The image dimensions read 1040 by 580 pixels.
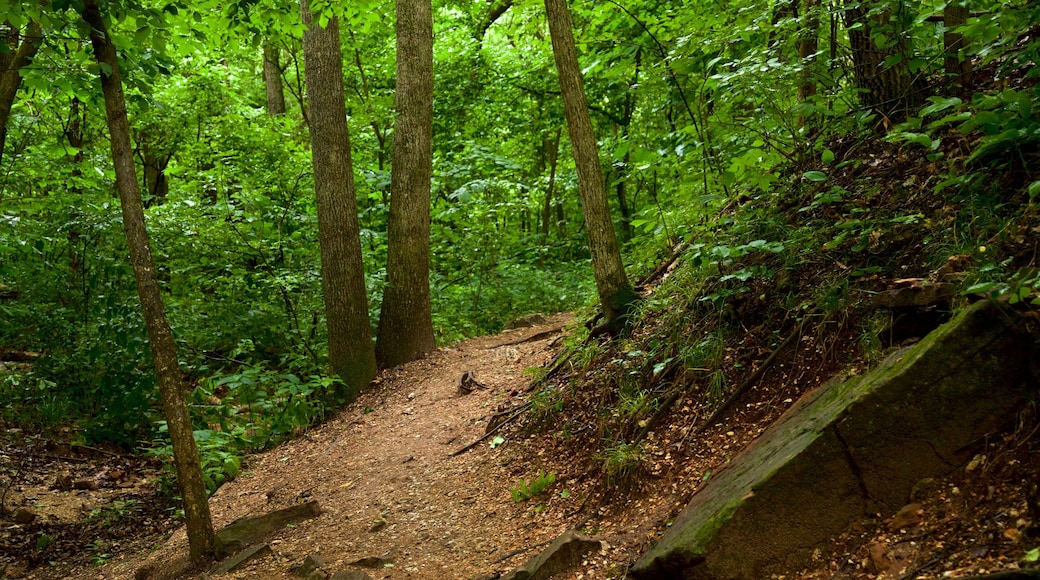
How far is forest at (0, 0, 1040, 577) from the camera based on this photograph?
4.05m

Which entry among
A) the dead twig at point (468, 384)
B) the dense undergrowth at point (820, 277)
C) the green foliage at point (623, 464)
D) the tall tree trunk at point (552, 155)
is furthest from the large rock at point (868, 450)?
the tall tree trunk at point (552, 155)

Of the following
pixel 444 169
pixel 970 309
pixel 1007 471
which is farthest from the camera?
pixel 444 169

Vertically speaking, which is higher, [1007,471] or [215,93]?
[215,93]

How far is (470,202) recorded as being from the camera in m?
12.6

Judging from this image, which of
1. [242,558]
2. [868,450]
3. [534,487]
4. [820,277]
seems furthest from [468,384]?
[868,450]

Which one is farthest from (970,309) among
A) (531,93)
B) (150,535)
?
(531,93)

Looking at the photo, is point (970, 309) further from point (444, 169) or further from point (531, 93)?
point (531, 93)

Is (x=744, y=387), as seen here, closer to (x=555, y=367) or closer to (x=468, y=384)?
(x=555, y=367)

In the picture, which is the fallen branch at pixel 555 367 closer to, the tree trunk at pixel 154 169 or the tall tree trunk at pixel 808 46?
the tall tree trunk at pixel 808 46

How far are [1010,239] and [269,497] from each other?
6.36 meters

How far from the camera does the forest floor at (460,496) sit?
2.70 m

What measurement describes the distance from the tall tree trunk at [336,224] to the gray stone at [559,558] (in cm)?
519

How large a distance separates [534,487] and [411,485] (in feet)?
5.01

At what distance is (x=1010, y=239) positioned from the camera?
10.7ft
